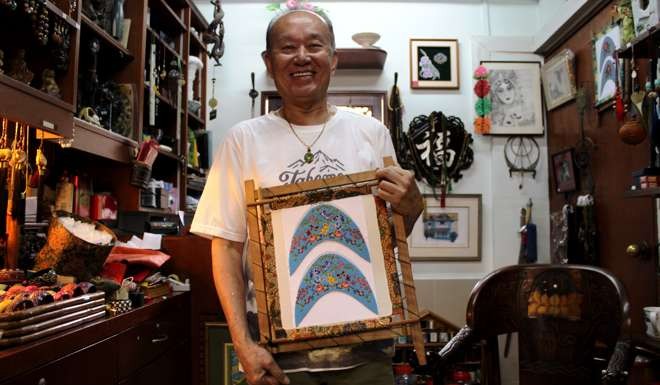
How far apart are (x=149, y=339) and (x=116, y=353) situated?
298mm

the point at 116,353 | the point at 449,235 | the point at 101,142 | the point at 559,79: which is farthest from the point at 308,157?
the point at 559,79

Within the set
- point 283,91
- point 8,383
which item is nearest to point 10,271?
point 8,383

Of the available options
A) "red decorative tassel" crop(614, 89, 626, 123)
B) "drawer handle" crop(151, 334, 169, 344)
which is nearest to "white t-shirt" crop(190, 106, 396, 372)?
"drawer handle" crop(151, 334, 169, 344)

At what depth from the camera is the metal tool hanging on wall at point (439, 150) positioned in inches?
158

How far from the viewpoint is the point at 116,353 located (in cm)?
169

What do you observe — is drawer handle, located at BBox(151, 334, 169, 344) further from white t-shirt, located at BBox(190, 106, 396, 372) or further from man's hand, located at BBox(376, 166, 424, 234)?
man's hand, located at BBox(376, 166, 424, 234)

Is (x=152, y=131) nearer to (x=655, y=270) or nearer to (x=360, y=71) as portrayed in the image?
(x=360, y=71)

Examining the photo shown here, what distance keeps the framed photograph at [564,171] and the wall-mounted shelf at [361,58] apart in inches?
56.6

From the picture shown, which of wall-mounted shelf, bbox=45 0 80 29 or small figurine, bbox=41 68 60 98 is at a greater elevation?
wall-mounted shelf, bbox=45 0 80 29

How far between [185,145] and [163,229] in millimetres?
716

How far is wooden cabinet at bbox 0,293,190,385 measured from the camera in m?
1.23

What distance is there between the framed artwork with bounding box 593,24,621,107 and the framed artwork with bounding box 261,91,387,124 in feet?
4.80

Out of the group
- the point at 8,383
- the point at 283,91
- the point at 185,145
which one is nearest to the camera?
the point at 8,383

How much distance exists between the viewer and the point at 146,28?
9.16 ft
